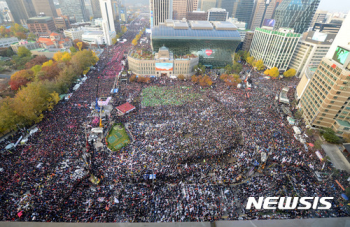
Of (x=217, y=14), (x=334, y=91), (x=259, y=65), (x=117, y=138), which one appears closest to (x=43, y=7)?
(x=217, y=14)

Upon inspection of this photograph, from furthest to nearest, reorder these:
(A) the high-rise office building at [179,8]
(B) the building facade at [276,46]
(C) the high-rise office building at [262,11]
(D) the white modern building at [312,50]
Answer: (A) the high-rise office building at [179,8], (C) the high-rise office building at [262,11], (B) the building facade at [276,46], (D) the white modern building at [312,50]

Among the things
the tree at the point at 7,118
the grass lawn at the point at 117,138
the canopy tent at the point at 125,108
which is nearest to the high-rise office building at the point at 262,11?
the canopy tent at the point at 125,108

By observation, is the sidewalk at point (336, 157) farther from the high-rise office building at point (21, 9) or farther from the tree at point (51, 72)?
the high-rise office building at point (21, 9)

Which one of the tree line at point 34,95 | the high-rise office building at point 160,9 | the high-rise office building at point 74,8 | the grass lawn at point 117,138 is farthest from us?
the high-rise office building at point 74,8

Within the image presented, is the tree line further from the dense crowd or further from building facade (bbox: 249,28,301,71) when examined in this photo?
building facade (bbox: 249,28,301,71)

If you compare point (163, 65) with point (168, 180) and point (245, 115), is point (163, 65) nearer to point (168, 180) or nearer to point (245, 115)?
point (245, 115)

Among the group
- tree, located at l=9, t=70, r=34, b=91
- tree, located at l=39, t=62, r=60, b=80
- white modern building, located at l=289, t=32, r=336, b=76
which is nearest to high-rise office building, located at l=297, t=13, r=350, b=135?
white modern building, located at l=289, t=32, r=336, b=76
